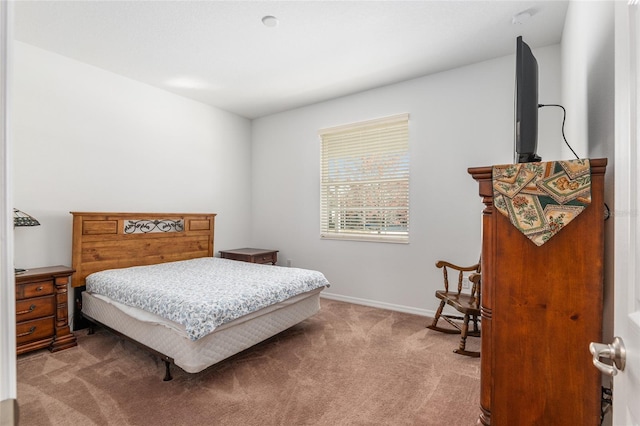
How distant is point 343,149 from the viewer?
4219 millimetres

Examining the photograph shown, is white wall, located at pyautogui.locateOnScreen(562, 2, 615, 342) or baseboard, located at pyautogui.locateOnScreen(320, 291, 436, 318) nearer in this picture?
white wall, located at pyautogui.locateOnScreen(562, 2, 615, 342)

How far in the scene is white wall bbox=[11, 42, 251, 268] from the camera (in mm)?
2881

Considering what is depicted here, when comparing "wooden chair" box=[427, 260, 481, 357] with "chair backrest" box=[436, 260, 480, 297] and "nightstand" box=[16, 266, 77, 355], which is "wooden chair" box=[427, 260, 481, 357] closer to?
"chair backrest" box=[436, 260, 480, 297]

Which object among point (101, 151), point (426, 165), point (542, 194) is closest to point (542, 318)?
point (542, 194)

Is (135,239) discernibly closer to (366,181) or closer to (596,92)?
(366,181)

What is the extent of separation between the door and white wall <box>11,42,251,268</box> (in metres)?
3.99

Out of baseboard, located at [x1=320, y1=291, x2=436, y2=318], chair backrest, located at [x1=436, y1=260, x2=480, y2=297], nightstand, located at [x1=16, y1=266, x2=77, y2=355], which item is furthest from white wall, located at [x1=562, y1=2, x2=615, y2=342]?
nightstand, located at [x1=16, y1=266, x2=77, y2=355]

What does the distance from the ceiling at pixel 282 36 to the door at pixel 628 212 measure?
206 cm

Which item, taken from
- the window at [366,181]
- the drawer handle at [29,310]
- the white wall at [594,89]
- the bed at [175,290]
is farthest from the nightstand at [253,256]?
the white wall at [594,89]

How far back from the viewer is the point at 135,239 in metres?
3.54

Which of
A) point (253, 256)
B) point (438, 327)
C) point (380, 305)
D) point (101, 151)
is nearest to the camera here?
point (438, 327)

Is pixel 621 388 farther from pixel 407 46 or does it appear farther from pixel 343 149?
pixel 343 149

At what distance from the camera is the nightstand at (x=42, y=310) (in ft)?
8.29

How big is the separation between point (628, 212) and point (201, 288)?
253 cm
